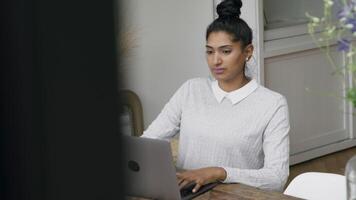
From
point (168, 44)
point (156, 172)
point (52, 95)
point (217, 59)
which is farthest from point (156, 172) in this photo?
point (168, 44)

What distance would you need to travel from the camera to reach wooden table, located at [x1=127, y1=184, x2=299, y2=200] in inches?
76.7

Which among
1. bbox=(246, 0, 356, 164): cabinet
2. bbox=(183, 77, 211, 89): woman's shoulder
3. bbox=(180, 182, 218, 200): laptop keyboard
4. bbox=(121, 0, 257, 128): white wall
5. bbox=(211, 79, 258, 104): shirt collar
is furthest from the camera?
bbox=(246, 0, 356, 164): cabinet

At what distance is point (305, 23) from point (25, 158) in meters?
4.59

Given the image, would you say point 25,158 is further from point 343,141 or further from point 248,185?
point 343,141

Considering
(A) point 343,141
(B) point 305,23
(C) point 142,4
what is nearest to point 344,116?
(A) point 343,141

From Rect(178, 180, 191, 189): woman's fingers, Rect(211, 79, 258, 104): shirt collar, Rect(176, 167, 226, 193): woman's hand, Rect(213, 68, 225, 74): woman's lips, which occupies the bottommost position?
Rect(178, 180, 191, 189): woman's fingers

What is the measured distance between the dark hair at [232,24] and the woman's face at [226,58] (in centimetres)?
2

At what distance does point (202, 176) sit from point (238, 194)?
0.46 ft

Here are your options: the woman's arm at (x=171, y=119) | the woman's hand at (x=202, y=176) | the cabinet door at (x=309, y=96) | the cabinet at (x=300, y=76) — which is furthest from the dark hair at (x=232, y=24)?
the cabinet door at (x=309, y=96)

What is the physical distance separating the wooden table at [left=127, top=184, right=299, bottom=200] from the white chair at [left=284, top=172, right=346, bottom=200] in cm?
18

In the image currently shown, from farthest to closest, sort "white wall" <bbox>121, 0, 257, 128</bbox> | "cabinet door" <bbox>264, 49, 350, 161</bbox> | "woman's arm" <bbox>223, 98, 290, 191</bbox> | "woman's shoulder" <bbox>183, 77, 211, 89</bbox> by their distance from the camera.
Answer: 1. "cabinet door" <bbox>264, 49, 350, 161</bbox>
2. "white wall" <bbox>121, 0, 257, 128</bbox>
3. "woman's shoulder" <bbox>183, 77, 211, 89</bbox>
4. "woman's arm" <bbox>223, 98, 290, 191</bbox>

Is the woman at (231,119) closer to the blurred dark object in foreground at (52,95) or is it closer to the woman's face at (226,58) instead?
the woman's face at (226,58)

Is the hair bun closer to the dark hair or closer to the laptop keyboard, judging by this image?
the dark hair

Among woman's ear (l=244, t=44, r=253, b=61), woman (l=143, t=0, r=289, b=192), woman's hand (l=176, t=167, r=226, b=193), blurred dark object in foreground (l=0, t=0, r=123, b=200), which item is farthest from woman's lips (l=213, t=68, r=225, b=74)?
blurred dark object in foreground (l=0, t=0, r=123, b=200)
